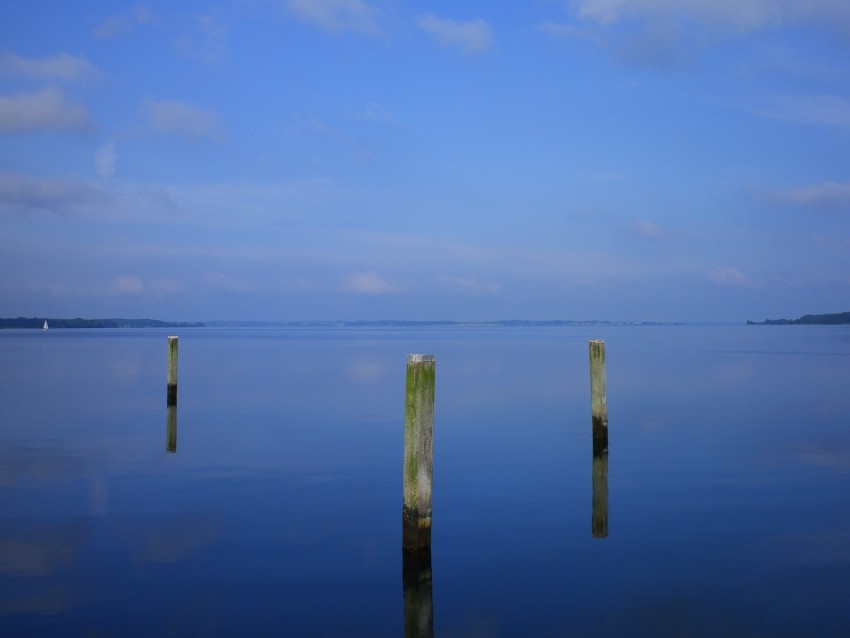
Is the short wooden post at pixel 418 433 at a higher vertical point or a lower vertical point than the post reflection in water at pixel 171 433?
higher

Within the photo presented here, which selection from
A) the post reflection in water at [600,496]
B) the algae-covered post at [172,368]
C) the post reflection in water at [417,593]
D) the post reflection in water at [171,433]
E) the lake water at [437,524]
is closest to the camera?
the post reflection in water at [417,593]

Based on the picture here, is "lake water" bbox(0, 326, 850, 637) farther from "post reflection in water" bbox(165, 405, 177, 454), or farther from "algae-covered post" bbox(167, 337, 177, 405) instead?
"algae-covered post" bbox(167, 337, 177, 405)

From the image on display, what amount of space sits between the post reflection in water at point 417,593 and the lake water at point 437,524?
0.31 feet

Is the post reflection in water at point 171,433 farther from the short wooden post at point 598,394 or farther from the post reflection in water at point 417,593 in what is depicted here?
the post reflection in water at point 417,593

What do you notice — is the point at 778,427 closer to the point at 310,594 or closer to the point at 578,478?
the point at 578,478

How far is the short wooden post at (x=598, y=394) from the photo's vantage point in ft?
55.2

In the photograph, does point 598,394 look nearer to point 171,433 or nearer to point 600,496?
point 600,496

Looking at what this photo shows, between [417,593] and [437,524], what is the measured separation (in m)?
3.15

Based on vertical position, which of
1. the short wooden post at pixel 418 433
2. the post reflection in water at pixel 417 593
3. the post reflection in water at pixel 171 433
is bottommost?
the post reflection in water at pixel 417 593

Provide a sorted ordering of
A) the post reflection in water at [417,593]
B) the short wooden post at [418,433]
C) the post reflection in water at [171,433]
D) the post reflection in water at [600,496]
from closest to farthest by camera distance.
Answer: the post reflection in water at [417,593] < the short wooden post at [418,433] < the post reflection in water at [600,496] < the post reflection in water at [171,433]

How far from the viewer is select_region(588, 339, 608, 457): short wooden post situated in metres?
16.8

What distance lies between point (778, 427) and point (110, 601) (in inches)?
823

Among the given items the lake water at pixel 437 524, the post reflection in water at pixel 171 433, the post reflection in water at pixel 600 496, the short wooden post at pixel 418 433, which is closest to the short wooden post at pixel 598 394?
the post reflection in water at pixel 600 496

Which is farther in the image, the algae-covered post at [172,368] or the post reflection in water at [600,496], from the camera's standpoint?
the algae-covered post at [172,368]
